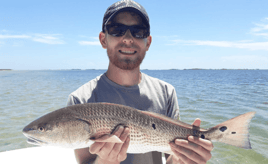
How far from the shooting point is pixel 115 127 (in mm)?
1972

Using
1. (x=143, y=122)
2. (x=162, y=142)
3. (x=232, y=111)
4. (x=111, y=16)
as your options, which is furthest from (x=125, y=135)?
(x=232, y=111)

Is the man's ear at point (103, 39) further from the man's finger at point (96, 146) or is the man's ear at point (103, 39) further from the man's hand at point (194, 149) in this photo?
the man's hand at point (194, 149)

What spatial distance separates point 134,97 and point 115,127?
661 millimetres

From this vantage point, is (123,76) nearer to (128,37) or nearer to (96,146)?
(128,37)

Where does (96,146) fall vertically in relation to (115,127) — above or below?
below

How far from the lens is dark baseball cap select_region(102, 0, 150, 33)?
2457 millimetres

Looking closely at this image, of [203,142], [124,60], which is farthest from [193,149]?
[124,60]

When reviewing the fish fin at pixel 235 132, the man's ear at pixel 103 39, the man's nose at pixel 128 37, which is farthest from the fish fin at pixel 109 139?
the man's ear at pixel 103 39

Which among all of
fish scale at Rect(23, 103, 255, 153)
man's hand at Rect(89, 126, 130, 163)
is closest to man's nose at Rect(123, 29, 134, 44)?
fish scale at Rect(23, 103, 255, 153)

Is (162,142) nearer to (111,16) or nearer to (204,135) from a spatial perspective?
(204,135)

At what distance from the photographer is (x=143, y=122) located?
81.4 inches

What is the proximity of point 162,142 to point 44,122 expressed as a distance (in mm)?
1351

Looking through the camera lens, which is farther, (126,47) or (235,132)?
(126,47)

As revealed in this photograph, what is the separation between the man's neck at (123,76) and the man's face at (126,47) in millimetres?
90
